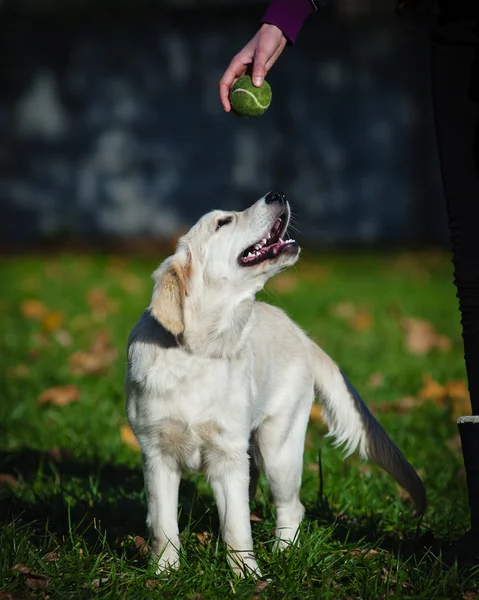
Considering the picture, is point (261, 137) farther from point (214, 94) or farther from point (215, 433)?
point (215, 433)

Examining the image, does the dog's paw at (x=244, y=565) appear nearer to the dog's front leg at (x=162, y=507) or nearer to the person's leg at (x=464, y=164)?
the dog's front leg at (x=162, y=507)

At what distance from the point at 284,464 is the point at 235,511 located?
1.42 ft

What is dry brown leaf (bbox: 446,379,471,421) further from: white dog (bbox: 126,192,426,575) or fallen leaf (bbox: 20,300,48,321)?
fallen leaf (bbox: 20,300,48,321)

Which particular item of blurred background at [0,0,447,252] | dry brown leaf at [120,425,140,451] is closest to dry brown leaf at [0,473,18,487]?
dry brown leaf at [120,425,140,451]

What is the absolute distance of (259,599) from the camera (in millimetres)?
2633

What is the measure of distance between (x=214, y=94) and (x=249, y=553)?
1056cm

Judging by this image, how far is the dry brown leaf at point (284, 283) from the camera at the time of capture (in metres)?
9.05

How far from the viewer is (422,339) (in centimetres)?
681

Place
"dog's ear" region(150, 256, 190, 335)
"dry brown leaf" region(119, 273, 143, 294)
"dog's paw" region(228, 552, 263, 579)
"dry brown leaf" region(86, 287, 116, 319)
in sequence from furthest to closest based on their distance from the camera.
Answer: "dry brown leaf" region(119, 273, 143, 294)
"dry brown leaf" region(86, 287, 116, 319)
"dog's ear" region(150, 256, 190, 335)
"dog's paw" region(228, 552, 263, 579)

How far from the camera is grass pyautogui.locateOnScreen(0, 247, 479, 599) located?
277cm

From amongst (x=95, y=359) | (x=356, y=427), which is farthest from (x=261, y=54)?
(x=95, y=359)

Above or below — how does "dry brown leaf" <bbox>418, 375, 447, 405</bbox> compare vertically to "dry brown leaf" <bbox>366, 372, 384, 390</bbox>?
below

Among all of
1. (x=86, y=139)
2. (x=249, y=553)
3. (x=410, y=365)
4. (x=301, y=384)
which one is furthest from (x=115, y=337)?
(x=86, y=139)

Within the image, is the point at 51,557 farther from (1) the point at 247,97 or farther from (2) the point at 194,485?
(1) the point at 247,97
